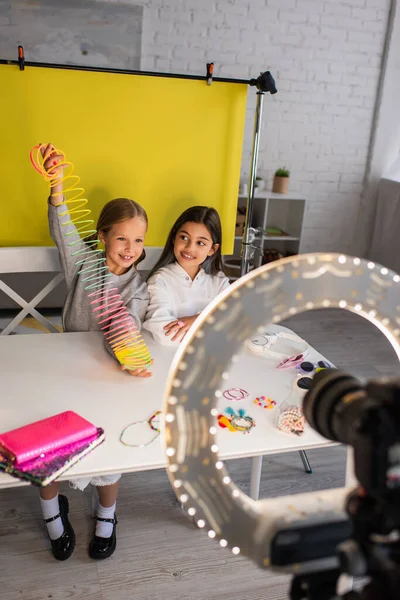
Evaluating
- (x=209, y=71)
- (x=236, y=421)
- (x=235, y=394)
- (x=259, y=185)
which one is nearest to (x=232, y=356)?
(x=236, y=421)

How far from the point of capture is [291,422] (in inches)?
52.7

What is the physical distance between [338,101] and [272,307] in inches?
164

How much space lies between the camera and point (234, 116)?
2.06m

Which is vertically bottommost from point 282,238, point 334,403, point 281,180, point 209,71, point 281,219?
point 282,238

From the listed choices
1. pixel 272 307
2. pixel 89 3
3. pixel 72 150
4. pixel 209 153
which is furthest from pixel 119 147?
pixel 89 3

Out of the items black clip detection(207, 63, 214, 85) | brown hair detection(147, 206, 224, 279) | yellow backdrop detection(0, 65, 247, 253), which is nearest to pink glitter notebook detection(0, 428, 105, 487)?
brown hair detection(147, 206, 224, 279)

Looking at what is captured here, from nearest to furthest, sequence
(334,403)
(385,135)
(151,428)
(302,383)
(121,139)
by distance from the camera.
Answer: (334,403), (151,428), (302,383), (121,139), (385,135)

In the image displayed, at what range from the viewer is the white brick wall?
12.4 ft

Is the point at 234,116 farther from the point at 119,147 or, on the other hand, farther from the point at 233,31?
the point at 233,31

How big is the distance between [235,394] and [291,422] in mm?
191

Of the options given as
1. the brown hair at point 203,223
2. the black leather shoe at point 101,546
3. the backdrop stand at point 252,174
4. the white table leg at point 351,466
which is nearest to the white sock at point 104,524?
the black leather shoe at point 101,546

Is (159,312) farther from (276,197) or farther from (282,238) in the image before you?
(282,238)

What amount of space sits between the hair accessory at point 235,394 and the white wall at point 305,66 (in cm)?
292

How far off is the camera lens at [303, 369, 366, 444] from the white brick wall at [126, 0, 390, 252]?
12.2 ft
